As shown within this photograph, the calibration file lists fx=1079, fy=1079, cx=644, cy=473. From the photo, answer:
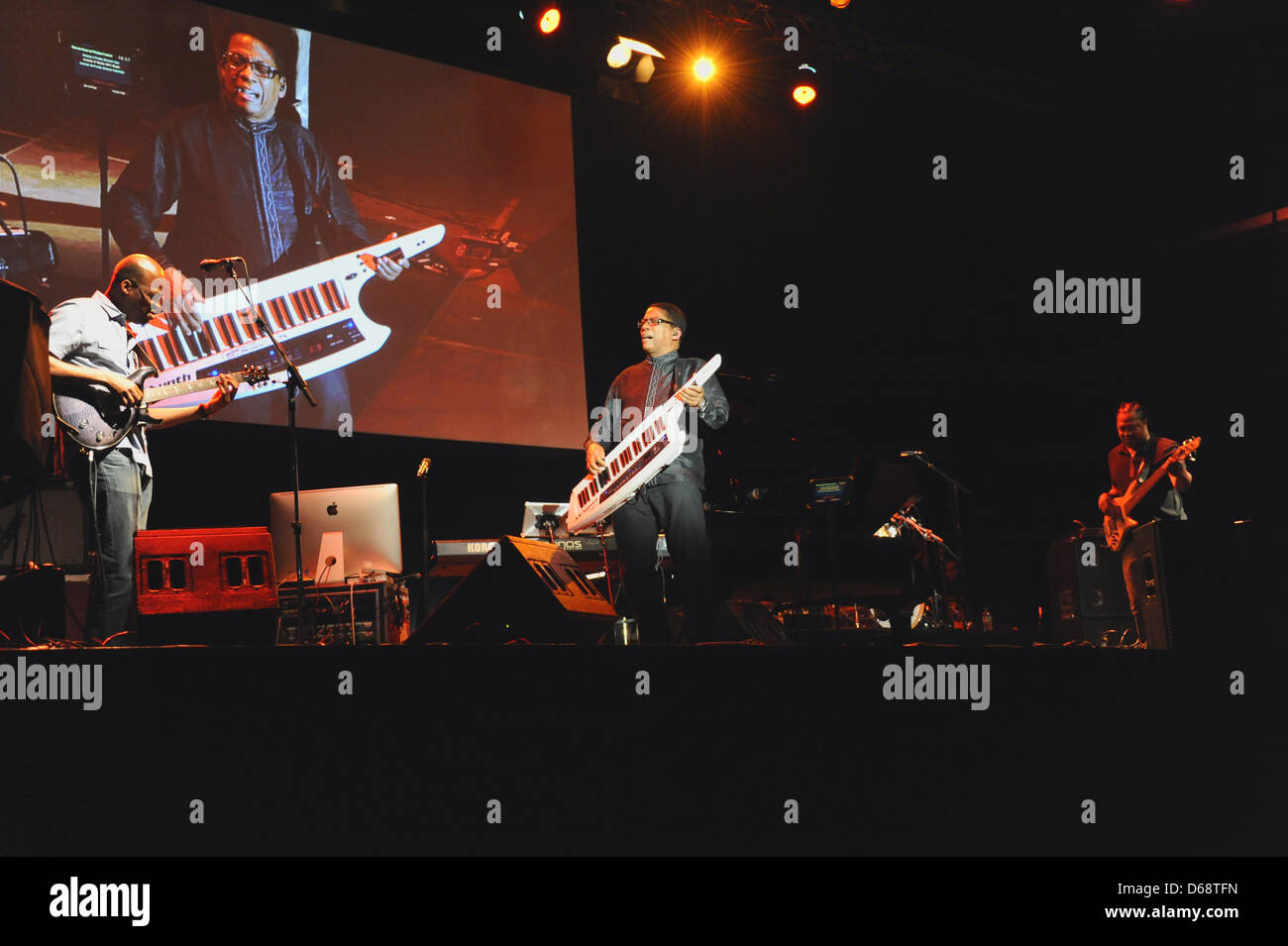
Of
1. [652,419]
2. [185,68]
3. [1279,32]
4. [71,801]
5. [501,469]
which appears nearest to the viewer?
[71,801]

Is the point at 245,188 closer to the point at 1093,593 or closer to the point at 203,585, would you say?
the point at 203,585

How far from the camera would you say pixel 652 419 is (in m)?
4.36

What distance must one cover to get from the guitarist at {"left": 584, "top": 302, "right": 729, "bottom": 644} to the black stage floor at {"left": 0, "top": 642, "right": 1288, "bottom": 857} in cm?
177

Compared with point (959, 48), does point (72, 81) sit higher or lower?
lower

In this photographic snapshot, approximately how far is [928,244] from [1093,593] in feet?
9.77

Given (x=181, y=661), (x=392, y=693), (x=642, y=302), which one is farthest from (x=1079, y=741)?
(x=642, y=302)

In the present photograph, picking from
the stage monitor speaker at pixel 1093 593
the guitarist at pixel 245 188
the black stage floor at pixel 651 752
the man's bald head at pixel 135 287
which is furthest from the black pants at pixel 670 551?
the stage monitor speaker at pixel 1093 593

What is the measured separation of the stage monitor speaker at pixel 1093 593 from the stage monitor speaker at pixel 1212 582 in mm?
4543

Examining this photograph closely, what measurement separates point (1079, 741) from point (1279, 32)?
6.29 meters

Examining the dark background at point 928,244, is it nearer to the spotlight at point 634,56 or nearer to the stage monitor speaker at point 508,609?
the spotlight at point 634,56

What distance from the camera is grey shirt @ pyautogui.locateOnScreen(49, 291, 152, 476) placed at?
4715mm

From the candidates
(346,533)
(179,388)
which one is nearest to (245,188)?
(179,388)

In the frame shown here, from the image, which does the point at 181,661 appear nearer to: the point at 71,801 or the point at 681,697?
the point at 71,801

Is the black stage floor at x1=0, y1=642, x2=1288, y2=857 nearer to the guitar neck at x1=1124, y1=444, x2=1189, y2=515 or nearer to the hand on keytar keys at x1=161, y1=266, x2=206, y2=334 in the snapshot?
the hand on keytar keys at x1=161, y1=266, x2=206, y2=334
